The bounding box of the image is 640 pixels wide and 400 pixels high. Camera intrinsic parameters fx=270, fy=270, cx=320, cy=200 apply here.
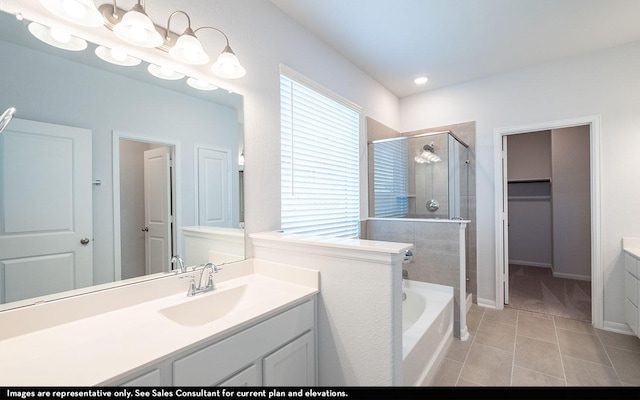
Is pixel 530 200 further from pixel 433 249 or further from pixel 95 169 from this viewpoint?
pixel 95 169

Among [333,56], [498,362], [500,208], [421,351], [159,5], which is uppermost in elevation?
[333,56]

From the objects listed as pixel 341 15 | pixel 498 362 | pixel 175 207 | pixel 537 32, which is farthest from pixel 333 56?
pixel 498 362

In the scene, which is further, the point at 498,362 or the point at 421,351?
the point at 498,362

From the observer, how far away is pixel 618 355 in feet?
6.97

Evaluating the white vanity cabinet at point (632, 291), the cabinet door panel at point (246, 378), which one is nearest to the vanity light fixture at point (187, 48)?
the cabinet door panel at point (246, 378)

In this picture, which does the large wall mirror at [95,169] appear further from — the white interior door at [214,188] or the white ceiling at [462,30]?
the white ceiling at [462,30]

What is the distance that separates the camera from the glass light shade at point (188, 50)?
130cm

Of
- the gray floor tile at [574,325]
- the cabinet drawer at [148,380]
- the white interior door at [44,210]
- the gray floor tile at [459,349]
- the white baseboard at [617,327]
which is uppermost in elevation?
the white interior door at [44,210]

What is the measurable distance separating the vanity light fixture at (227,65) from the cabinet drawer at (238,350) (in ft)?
4.35

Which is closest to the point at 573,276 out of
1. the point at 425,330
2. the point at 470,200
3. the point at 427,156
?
the point at 470,200

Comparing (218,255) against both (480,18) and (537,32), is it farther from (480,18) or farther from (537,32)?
(537,32)

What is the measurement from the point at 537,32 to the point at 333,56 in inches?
69.1

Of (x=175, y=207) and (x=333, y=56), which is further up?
(x=333, y=56)

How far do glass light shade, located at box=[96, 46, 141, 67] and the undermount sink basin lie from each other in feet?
3.81
